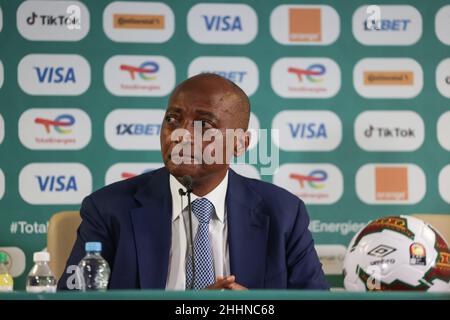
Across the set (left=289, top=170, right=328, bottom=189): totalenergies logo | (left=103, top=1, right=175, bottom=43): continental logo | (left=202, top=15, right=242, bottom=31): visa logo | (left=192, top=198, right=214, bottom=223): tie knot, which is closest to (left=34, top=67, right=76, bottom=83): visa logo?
(left=103, top=1, right=175, bottom=43): continental logo

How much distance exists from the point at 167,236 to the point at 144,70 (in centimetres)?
203

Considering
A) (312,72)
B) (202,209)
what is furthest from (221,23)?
(202,209)

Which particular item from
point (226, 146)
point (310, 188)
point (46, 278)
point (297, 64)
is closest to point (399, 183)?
point (310, 188)

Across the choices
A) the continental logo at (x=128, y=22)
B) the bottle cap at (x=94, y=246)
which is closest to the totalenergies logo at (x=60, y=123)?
the continental logo at (x=128, y=22)

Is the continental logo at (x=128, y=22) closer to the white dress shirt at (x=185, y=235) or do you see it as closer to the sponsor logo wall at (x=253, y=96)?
the sponsor logo wall at (x=253, y=96)

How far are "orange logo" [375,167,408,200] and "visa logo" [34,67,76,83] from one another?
69.1 inches

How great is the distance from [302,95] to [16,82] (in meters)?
1.56

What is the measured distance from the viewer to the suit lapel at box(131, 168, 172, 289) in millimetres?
2229

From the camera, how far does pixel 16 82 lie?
13.5ft

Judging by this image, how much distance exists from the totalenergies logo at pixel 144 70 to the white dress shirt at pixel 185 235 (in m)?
1.79

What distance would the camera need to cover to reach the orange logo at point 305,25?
13.9 feet

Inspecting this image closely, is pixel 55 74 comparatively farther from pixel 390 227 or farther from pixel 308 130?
pixel 390 227

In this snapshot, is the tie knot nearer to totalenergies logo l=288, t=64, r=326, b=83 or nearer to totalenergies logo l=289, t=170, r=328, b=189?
totalenergies logo l=289, t=170, r=328, b=189

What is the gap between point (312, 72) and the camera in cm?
423
